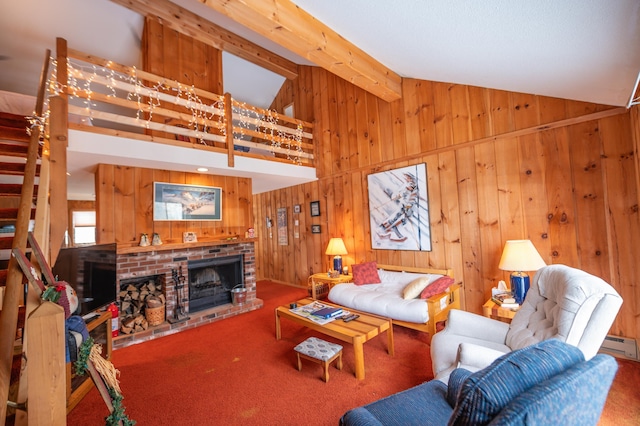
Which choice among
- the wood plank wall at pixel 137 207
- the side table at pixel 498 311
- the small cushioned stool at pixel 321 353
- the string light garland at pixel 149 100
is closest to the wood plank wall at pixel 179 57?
the string light garland at pixel 149 100

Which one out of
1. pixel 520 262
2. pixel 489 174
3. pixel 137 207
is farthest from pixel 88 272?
pixel 489 174

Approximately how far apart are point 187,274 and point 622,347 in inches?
189

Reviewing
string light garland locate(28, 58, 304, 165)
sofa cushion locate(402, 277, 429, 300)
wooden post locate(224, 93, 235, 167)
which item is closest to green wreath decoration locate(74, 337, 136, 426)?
string light garland locate(28, 58, 304, 165)

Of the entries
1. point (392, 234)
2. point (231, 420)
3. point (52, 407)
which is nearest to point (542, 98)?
point (392, 234)

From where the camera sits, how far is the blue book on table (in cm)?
265

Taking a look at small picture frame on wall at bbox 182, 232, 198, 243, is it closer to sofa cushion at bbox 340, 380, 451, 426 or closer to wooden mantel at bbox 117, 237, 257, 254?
wooden mantel at bbox 117, 237, 257, 254

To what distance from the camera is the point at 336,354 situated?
7.38ft

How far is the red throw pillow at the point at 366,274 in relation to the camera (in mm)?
3820

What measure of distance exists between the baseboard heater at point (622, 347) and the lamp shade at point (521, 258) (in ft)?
2.99

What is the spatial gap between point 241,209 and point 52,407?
3638 mm

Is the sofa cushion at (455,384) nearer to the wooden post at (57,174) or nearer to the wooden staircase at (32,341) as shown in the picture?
the wooden staircase at (32,341)

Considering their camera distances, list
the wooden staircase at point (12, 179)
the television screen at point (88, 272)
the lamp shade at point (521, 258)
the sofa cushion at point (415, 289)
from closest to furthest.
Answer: the wooden staircase at point (12, 179) → the television screen at point (88, 272) → the lamp shade at point (521, 258) → the sofa cushion at point (415, 289)

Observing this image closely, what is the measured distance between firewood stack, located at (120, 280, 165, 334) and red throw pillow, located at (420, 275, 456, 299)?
10.9 ft

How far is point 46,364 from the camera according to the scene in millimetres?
973
